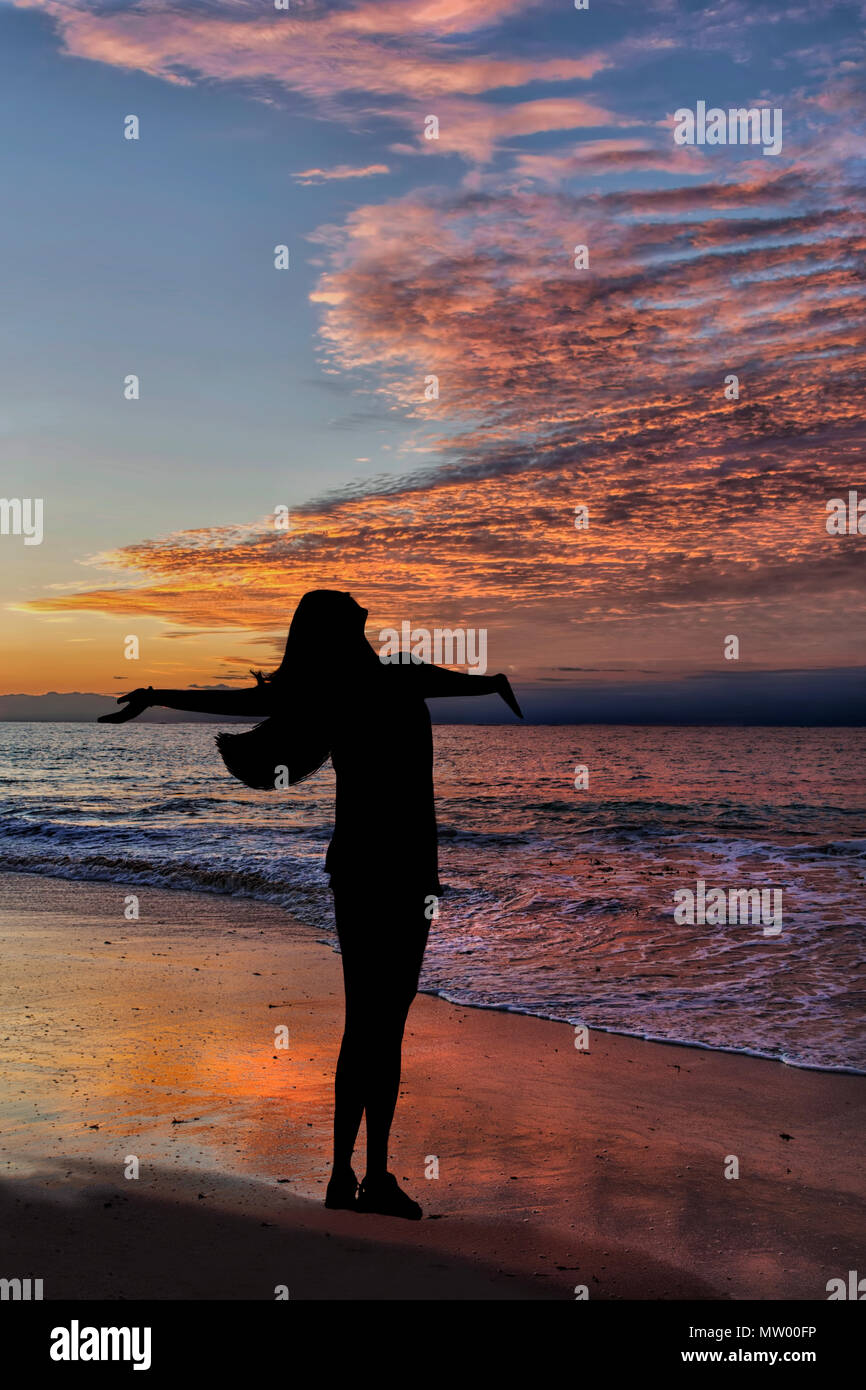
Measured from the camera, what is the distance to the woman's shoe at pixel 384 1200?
353cm

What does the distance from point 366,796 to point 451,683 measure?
1.74 ft

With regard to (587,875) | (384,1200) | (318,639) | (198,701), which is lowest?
(587,875)

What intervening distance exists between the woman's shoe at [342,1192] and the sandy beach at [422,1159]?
16 centimetres

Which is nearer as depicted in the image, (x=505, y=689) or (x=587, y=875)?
(x=505, y=689)

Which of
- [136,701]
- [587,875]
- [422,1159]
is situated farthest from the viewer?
[587,875]

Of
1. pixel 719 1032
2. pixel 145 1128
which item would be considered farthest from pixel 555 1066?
pixel 145 1128

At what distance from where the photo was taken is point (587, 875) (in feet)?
53.7

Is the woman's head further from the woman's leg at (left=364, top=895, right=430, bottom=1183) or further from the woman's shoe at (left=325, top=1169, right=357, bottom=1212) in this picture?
the woman's shoe at (left=325, top=1169, right=357, bottom=1212)

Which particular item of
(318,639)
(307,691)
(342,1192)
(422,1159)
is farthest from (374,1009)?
(422,1159)

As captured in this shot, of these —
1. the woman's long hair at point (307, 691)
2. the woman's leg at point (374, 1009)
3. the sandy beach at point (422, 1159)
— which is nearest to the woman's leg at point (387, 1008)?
the woman's leg at point (374, 1009)

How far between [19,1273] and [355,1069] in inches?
51.9

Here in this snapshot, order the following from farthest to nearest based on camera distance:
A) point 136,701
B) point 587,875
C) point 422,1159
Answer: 1. point 587,875
2. point 422,1159
3. point 136,701

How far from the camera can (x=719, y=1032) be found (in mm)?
7297

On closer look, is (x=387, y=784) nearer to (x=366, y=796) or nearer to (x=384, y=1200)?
(x=366, y=796)
